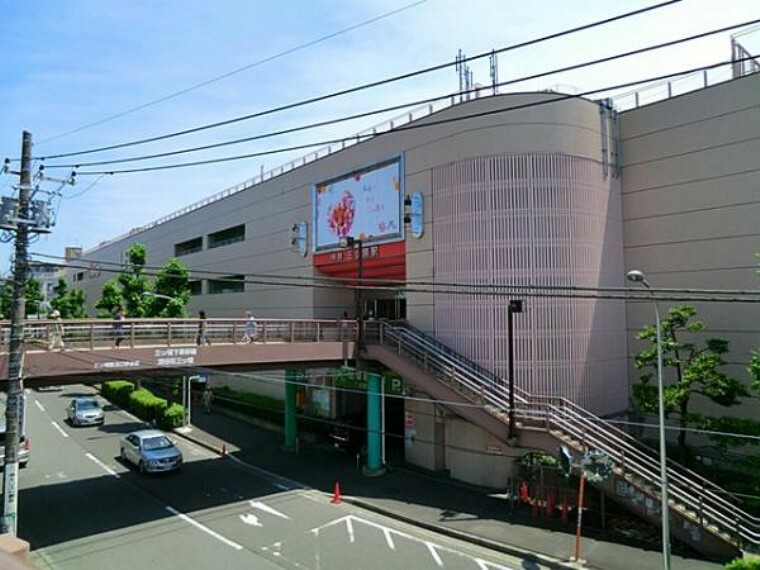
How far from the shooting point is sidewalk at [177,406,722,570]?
1403cm

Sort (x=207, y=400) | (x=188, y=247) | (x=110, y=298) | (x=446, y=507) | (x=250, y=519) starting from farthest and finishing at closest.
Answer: (x=188, y=247) < (x=110, y=298) < (x=207, y=400) < (x=446, y=507) < (x=250, y=519)

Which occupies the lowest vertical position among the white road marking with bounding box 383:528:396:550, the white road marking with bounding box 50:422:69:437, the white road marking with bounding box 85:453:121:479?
the white road marking with bounding box 50:422:69:437

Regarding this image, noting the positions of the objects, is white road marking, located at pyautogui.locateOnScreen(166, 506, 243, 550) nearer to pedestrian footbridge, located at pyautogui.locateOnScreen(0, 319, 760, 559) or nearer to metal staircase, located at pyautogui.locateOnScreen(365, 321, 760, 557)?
pedestrian footbridge, located at pyautogui.locateOnScreen(0, 319, 760, 559)

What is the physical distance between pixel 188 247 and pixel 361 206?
2680 cm

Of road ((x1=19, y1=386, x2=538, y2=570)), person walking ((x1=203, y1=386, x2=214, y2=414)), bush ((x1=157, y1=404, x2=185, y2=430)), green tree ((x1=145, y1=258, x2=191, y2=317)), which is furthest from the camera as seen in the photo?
person walking ((x1=203, y1=386, x2=214, y2=414))

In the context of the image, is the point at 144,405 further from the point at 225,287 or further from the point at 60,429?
the point at 225,287

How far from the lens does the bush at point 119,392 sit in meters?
39.4

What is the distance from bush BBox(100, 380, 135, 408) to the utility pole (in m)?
25.5

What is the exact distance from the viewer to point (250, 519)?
1725cm

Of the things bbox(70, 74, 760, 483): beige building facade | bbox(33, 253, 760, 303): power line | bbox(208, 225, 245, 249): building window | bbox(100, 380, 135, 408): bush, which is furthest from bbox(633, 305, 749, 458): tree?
bbox(100, 380, 135, 408): bush


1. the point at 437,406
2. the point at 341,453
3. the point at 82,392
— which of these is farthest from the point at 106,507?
the point at 82,392

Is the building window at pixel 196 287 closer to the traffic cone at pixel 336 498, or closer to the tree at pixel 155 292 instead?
the tree at pixel 155 292

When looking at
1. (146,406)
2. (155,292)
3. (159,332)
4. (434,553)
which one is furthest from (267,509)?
(155,292)

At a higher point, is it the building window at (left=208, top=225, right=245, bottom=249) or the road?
the building window at (left=208, top=225, right=245, bottom=249)
